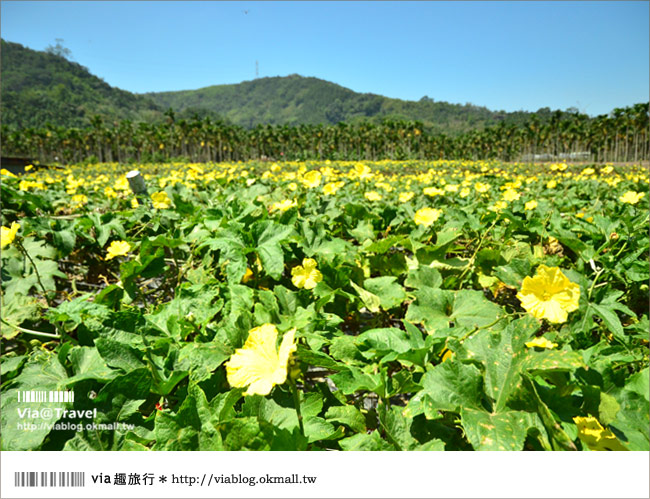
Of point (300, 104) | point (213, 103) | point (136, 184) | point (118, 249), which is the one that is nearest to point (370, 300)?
point (118, 249)

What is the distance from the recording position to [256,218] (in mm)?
1672

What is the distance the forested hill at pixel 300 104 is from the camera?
14762 cm

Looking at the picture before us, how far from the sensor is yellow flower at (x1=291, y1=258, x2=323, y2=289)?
1.24 meters

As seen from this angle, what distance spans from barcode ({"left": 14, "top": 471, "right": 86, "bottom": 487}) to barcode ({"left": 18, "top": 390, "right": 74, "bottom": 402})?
127mm

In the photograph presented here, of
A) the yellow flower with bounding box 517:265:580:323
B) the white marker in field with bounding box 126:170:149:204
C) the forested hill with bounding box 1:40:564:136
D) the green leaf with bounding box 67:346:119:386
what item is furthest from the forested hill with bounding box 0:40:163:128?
the yellow flower with bounding box 517:265:580:323

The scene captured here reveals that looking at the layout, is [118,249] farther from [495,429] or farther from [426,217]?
[495,429]

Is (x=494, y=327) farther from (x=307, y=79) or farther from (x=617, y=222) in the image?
(x=307, y=79)

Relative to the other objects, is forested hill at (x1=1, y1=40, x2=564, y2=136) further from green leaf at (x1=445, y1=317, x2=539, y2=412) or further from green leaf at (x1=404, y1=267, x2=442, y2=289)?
green leaf at (x1=445, y1=317, x2=539, y2=412)

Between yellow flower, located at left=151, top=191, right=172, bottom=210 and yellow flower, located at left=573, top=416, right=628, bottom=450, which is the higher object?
yellow flower, located at left=151, top=191, right=172, bottom=210

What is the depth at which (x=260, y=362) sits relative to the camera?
645 millimetres

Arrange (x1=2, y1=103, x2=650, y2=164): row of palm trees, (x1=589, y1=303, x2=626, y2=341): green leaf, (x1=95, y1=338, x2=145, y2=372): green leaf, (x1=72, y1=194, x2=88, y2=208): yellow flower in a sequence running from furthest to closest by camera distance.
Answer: (x1=2, y1=103, x2=650, y2=164): row of palm trees
(x1=72, y1=194, x2=88, y2=208): yellow flower
(x1=589, y1=303, x2=626, y2=341): green leaf
(x1=95, y1=338, x2=145, y2=372): green leaf

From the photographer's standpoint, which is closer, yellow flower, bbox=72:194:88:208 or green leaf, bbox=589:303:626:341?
green leaf, bbox=589:303:626:341

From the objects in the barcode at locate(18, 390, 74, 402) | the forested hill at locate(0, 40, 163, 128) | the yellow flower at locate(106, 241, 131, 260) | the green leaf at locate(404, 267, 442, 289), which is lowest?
the barcode at locate(18, 390, 74, 402)

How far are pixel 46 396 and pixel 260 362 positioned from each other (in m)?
0.47
